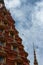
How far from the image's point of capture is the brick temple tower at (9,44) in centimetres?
5372

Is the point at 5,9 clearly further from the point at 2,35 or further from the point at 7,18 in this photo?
the point at 2,35

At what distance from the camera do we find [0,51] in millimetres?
53062

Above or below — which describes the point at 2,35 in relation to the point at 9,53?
above

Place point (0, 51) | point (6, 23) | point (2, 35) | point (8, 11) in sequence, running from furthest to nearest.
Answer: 1. point (8, 11)
2. point (6, 23)
3. point (2, 35)
4. point (0, 51)

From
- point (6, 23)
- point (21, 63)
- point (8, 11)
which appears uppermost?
point (8, 11)

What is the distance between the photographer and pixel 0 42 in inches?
2202

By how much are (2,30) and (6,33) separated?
1.23 m

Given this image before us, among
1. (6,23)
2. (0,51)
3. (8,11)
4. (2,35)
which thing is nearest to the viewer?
(0,51)

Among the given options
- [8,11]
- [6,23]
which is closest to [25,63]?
[6,23]

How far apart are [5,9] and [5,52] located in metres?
15.4

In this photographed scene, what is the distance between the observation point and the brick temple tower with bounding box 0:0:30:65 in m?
53.7

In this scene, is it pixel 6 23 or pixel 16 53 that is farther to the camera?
pixel 6 23

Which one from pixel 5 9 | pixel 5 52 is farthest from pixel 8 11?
pixel 5 52

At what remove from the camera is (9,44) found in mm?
56188
